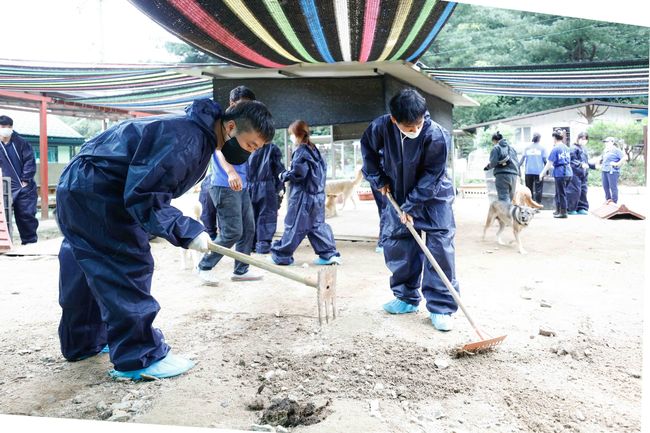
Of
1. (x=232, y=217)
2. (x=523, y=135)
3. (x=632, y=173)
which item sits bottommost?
(x=232, y=217)

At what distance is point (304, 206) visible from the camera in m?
5.26

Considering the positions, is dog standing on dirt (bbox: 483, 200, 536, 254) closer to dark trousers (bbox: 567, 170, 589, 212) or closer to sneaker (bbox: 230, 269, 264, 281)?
sneaker (bbox: 230, 269, 264, 281)

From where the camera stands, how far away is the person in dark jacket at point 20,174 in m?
7.06

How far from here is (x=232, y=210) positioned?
429 cm

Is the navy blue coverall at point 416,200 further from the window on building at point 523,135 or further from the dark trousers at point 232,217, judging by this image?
the window on building at point 523,135

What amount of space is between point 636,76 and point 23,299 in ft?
21.3

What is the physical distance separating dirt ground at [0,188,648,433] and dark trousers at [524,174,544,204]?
263 inches

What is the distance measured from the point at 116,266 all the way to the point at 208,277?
2164mm

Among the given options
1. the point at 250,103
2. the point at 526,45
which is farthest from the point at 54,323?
the point at 526,45

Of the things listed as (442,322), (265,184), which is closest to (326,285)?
(442,322)

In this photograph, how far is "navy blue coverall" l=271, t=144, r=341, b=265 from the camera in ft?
17.1

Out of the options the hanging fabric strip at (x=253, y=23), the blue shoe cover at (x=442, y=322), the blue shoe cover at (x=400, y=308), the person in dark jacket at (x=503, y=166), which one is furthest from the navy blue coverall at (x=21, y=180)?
the person in dark jacket at (x=503, y=166)

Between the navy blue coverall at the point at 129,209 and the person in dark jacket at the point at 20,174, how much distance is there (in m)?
5.48

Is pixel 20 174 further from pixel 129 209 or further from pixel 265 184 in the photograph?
→ pixel 129 209
